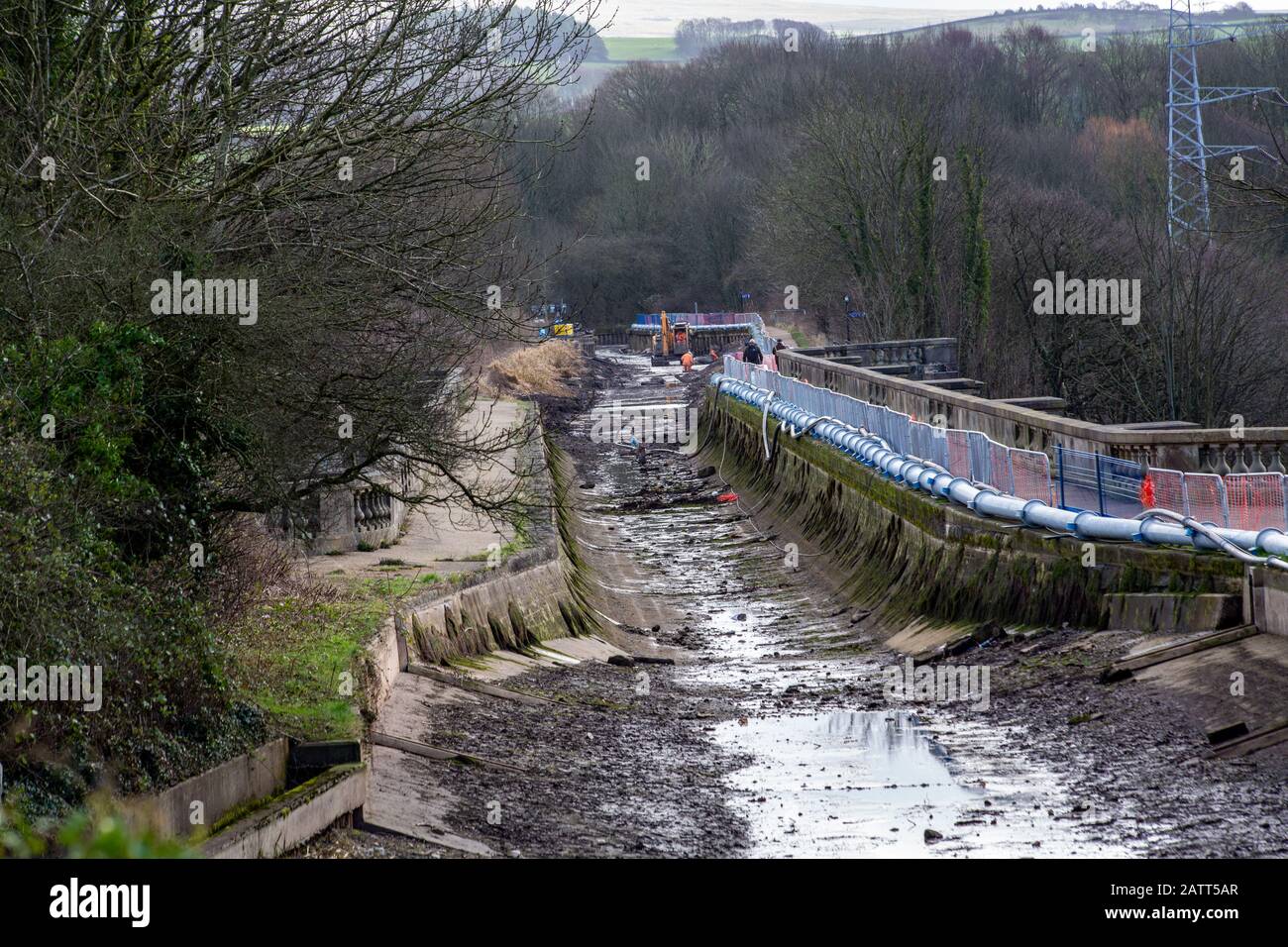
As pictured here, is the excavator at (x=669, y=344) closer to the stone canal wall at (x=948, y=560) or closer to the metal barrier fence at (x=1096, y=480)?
the stone canal wall at (x=948, y=560)

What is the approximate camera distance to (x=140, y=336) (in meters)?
10.9

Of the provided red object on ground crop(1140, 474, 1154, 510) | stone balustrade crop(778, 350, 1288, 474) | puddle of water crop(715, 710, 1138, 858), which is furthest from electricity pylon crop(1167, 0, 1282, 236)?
puddle of water crop(715, 710, 1138, 858)

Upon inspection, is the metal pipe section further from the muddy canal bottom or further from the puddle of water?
the puddle of water

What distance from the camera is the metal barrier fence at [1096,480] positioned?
1360cm

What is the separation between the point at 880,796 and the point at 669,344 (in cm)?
7516

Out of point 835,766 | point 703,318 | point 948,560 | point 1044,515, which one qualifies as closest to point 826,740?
point 835,766

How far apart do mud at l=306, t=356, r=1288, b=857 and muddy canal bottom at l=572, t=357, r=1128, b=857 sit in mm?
32

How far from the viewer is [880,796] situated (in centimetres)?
1212

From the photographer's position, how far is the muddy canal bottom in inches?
424

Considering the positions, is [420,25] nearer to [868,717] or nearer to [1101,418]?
[868,717]

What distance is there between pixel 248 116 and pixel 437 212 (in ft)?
9.37

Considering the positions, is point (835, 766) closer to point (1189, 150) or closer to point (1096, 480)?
point (1096, 480)
